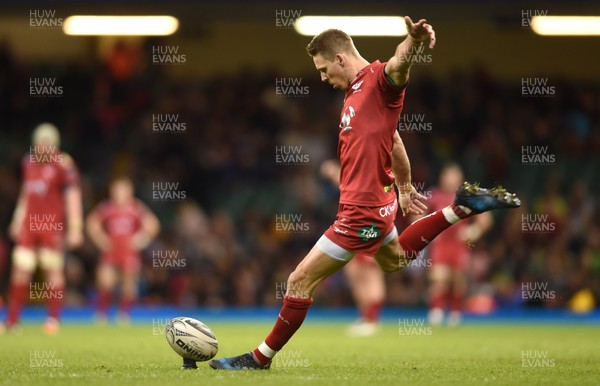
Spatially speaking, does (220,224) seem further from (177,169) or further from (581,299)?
(581,299)

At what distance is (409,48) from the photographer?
6734 mm

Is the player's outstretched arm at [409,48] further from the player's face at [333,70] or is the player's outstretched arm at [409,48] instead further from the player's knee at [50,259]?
the player's knee at [50,259]

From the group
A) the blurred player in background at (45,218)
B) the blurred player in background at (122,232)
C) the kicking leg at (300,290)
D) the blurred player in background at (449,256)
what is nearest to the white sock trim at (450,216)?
the kicking leg at (300,290)

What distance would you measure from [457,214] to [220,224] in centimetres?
1322

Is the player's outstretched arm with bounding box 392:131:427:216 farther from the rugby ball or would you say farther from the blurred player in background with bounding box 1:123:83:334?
the blurred player in background with bounding box 1:123:83:334

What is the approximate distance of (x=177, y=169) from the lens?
70.9ft

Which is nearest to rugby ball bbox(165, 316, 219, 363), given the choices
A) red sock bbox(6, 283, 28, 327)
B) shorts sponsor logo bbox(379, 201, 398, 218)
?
shorts sponsor logo bbox(379, 201, 398, 218)

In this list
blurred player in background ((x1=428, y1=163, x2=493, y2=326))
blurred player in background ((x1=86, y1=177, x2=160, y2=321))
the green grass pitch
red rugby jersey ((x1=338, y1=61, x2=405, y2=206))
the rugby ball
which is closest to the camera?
the green grass pitch

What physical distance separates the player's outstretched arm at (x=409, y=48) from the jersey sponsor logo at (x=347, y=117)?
18.0 inches

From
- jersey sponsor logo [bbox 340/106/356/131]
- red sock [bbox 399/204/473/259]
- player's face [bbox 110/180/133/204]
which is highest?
jersey sponsor logo [bbox 340/106/356/131]

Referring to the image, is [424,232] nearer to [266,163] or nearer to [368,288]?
[368,288]

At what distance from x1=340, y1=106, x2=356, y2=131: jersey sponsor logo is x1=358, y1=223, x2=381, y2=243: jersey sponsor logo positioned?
73 centimetres

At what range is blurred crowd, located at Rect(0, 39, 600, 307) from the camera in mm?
19859

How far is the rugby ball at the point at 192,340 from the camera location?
7.73 meters
